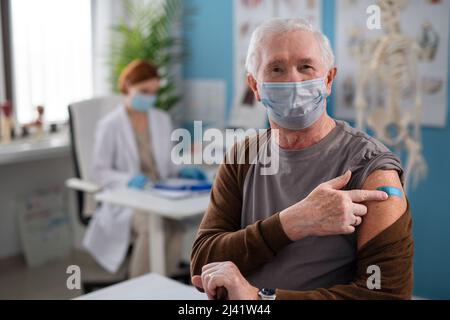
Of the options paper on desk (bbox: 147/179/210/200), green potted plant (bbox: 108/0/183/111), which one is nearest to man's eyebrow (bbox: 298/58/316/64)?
paper on desk (bbox: 147/179/210/200)

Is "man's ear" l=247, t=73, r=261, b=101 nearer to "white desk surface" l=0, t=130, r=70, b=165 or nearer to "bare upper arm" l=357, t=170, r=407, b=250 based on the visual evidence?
"bare upper arm" l=357, t=170, r=407, b=250

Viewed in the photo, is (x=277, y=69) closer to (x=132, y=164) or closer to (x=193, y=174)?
(x=193, y=174)

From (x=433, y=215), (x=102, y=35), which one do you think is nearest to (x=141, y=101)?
(x=102, y=35)

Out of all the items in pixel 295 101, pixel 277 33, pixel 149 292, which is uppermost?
pixel 277 33

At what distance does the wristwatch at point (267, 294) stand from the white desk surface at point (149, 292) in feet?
1.39

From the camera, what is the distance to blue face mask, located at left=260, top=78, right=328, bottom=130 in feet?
3.46

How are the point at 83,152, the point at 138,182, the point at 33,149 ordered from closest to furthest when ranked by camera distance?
the point at 138,182 → the point at 83,152 → the point at 33,149

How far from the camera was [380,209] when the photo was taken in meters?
1.01

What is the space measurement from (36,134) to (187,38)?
117 cm

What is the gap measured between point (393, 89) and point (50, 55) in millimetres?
2225

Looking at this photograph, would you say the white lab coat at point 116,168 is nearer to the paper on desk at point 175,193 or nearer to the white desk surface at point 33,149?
the paper on desk at point 175,193

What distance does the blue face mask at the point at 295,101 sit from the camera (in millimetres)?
1056

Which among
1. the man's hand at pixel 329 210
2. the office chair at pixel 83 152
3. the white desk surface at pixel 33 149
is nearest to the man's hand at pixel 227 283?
the man's hand at pixel 329 210
